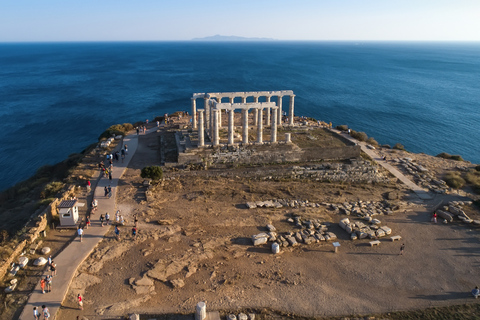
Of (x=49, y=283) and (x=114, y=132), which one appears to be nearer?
(x=49, y=283)

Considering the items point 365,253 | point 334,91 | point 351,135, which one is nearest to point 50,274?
point 365,253

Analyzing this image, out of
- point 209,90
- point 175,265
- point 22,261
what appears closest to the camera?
point 22,261

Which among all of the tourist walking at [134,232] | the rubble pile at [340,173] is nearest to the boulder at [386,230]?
the rubble pile at [340,173]

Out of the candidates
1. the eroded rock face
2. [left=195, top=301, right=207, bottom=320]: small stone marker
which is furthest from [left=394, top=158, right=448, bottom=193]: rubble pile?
[left=195, top=301, right=207, bottom=320]: small stone marker

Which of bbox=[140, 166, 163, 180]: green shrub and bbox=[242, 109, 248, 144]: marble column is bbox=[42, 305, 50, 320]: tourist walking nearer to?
bbox=[140, 166, 163, 180]: green shrub

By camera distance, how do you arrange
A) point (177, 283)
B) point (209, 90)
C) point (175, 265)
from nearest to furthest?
point (177, 283) → point (175, 265) → point (209, 90)

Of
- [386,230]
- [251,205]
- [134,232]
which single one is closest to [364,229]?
[386,230]

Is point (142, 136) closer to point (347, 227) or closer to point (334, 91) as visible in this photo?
point (347, 227)

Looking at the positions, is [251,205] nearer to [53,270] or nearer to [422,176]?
[53,270]
